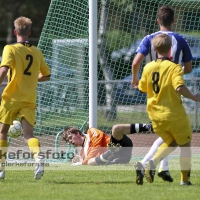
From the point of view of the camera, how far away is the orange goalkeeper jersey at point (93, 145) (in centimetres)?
918

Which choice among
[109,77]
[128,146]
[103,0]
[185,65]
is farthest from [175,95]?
[109,77]

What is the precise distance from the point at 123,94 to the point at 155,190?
517 cm

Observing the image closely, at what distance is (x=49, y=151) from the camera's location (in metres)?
10.6

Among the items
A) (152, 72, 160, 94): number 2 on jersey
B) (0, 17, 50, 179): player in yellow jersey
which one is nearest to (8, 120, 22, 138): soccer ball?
(0, 17, 50, 179): player in yellow jersey

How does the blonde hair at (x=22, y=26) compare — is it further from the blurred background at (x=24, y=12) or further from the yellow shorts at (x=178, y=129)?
the blurred background at (x=24, y=12)

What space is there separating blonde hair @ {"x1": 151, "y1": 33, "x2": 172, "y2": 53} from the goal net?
3.66 metres

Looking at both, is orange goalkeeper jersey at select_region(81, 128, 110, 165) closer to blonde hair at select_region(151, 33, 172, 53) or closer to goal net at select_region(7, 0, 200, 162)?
goal net at select_region(7, 0, 200, 162)

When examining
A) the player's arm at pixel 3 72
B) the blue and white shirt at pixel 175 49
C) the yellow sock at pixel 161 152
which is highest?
the blue and white shirt at pixel 175 49

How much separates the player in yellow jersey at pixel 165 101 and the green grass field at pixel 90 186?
0.34 meters

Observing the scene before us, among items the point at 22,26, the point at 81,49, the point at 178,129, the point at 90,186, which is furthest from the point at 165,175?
the point at 81,49

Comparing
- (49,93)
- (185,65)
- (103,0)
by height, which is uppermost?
(103,0)

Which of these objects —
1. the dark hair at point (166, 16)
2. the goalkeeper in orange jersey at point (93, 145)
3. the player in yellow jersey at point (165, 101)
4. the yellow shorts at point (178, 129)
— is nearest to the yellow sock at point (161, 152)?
the player in yellow jersey at point (165, 101)

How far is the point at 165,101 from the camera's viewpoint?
257 inches

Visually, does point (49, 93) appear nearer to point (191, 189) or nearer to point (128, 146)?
point (128, 146)
